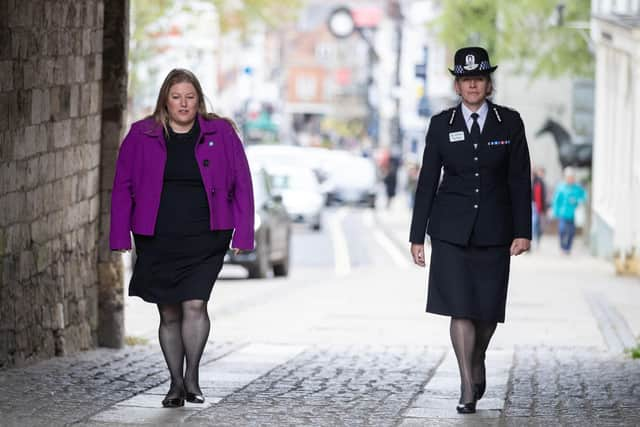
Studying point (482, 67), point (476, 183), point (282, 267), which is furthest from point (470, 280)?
point (282, 267)

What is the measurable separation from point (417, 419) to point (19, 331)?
284 centimetres

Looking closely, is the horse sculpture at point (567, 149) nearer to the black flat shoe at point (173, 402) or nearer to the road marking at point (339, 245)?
the road marking at point (339, 245)

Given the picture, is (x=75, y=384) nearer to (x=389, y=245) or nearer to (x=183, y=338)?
(x=183, y=338)

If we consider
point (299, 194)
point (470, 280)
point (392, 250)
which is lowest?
point (392, 250)

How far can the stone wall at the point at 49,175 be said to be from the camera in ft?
32.0

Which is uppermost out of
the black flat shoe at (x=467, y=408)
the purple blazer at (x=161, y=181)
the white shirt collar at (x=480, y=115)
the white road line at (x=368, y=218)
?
the white shirt collar at (x=480, y=115)

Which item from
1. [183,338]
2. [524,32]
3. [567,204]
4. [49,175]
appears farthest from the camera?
[524,32]

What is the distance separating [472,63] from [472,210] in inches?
27.4

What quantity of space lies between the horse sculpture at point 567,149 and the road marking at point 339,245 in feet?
16.6

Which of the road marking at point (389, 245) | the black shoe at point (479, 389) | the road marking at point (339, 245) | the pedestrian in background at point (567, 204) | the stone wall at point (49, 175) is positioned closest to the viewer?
the black shoe at point (479, 389)

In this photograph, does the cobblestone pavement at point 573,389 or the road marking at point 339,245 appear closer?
the cobblestone pavement at point 573,389

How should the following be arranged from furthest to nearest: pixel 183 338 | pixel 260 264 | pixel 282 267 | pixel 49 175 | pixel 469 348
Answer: pixel 282 267, pixel 260 264, pixel 49 175, pixel 469 348, pixel 183 338

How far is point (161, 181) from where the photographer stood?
27.3 ft

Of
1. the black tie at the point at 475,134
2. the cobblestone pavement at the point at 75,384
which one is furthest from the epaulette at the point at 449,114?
the cobblestone pavement at the point at 75,384
